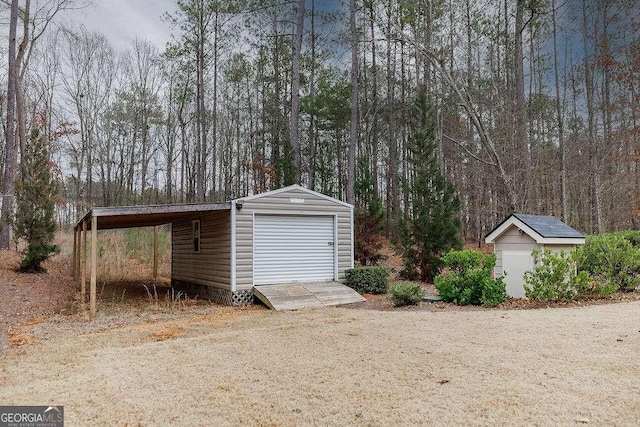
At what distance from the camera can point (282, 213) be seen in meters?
9.84

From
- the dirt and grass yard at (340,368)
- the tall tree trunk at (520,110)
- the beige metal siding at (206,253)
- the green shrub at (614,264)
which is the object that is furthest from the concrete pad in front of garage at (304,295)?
the tall tree trunk at (520,110)

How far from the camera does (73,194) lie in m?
24.7

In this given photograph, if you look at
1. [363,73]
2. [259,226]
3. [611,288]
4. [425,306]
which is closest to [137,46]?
[363,73]

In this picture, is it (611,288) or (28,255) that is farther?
(28,255)

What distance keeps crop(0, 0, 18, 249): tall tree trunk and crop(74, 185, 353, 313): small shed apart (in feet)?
17.8

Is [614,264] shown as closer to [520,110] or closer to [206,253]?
[520,110]

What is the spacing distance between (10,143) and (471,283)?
14049mm

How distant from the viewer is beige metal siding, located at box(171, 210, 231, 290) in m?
9.52

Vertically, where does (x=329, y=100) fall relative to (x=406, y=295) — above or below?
above

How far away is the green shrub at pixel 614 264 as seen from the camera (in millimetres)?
8445

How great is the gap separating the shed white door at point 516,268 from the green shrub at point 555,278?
0.16 m

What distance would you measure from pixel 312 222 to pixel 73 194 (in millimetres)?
20049

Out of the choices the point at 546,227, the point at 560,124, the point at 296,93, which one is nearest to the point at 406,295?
the point at 546,227

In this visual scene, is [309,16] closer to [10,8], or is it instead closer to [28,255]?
[10,8]
